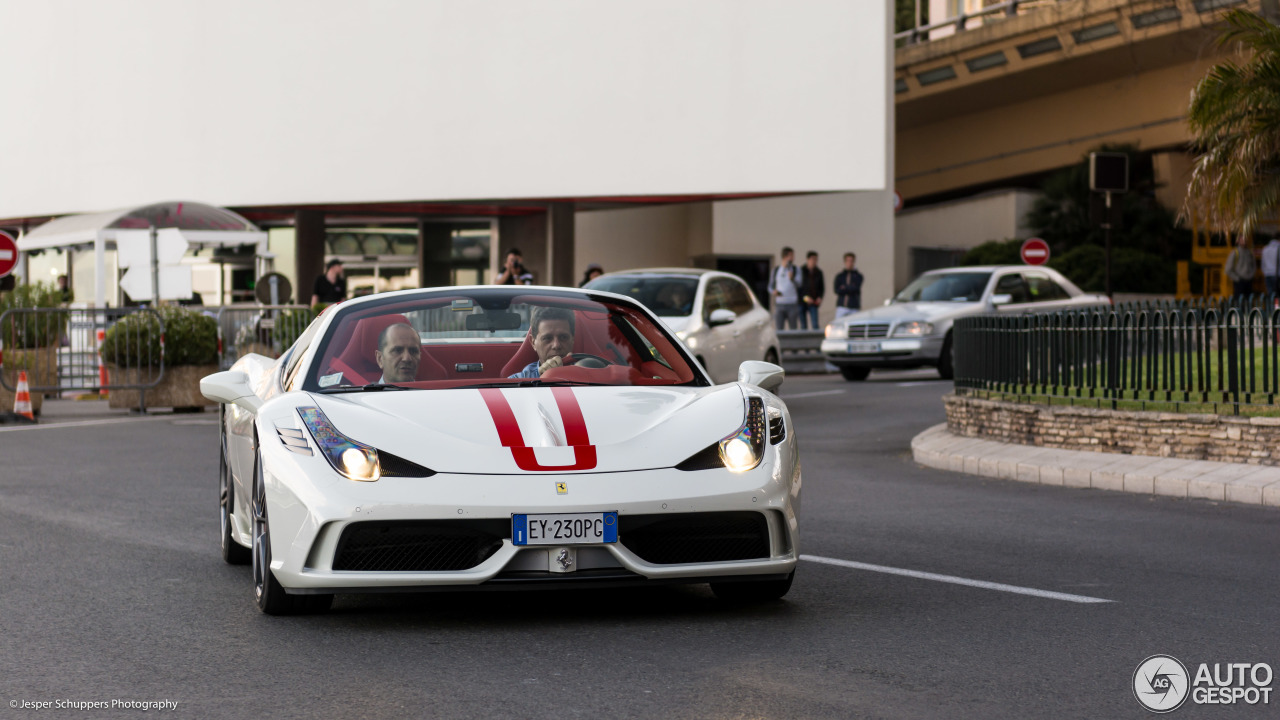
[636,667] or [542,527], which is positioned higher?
[542,527]

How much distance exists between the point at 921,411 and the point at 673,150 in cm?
1841

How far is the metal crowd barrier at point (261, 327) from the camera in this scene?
22.4m

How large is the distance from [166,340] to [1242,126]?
12.7 m

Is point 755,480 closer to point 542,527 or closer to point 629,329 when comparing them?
point 542,527

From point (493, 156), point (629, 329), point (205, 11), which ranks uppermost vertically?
point (205, 11)

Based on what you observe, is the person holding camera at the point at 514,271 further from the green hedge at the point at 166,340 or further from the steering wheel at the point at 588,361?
the steering wheel at the point at 588,361

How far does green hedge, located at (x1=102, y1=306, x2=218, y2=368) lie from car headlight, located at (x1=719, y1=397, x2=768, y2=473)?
14966mm

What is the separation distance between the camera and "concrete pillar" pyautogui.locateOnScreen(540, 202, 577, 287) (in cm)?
3847

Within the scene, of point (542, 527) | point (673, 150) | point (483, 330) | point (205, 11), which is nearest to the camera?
point (542, 527)

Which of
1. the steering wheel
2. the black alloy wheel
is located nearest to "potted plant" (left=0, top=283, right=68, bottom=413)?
the black alloy wheel

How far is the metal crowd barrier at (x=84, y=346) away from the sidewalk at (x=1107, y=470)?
10.3 metres

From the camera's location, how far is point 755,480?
6051 millimetres

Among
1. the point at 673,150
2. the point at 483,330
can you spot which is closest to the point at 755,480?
the point at 483,330

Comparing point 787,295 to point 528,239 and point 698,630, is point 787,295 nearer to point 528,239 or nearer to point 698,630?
point 528,239
